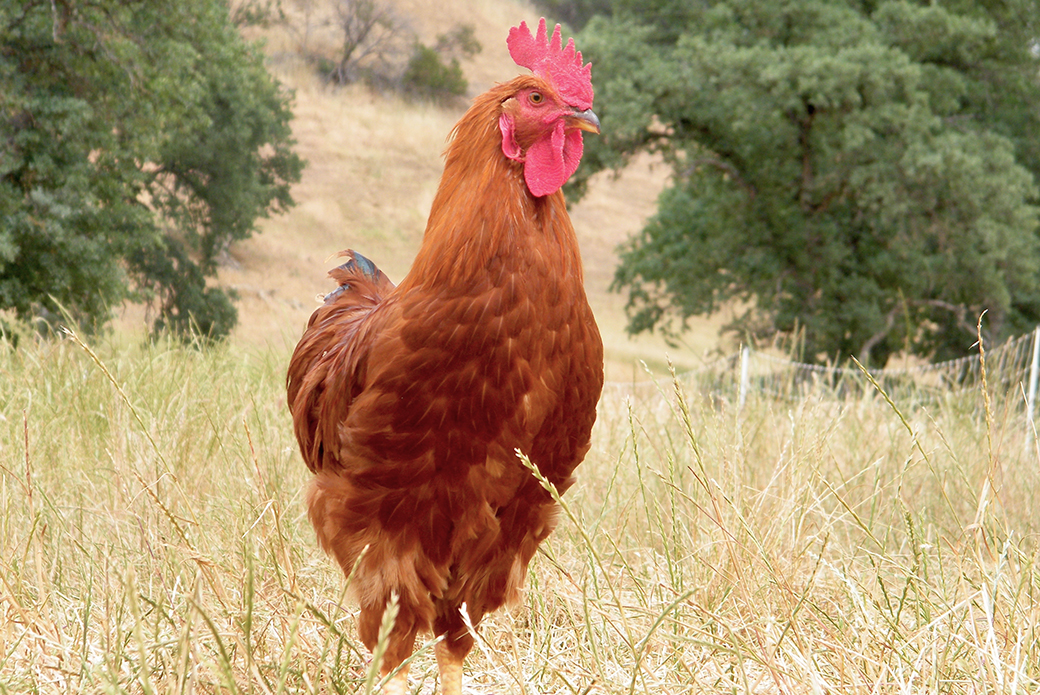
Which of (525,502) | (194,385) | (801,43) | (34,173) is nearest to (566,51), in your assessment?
(525,502)

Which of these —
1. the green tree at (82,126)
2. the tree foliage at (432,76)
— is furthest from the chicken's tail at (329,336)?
the tree foliage at (432,76)

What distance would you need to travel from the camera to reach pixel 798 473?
9.21ft

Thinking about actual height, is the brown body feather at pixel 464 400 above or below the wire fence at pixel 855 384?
above

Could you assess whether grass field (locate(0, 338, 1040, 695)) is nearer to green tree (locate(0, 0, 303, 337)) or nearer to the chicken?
the chicken

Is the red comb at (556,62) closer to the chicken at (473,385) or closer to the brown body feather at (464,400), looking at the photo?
the chicken at (473,385)

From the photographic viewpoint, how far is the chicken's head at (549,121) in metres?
2.06

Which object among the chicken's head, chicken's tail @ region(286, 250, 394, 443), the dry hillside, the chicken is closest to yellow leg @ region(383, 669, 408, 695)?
the chicken

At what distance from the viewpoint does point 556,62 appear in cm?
221

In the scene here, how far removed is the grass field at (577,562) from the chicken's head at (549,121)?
2.17 feet

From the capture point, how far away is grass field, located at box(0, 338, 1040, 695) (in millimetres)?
1780

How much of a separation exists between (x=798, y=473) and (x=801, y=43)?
1388cm

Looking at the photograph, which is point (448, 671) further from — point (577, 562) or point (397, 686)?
point (577, 562)

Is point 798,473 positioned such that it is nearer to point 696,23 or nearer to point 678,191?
point 696,23

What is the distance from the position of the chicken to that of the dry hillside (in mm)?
17618
